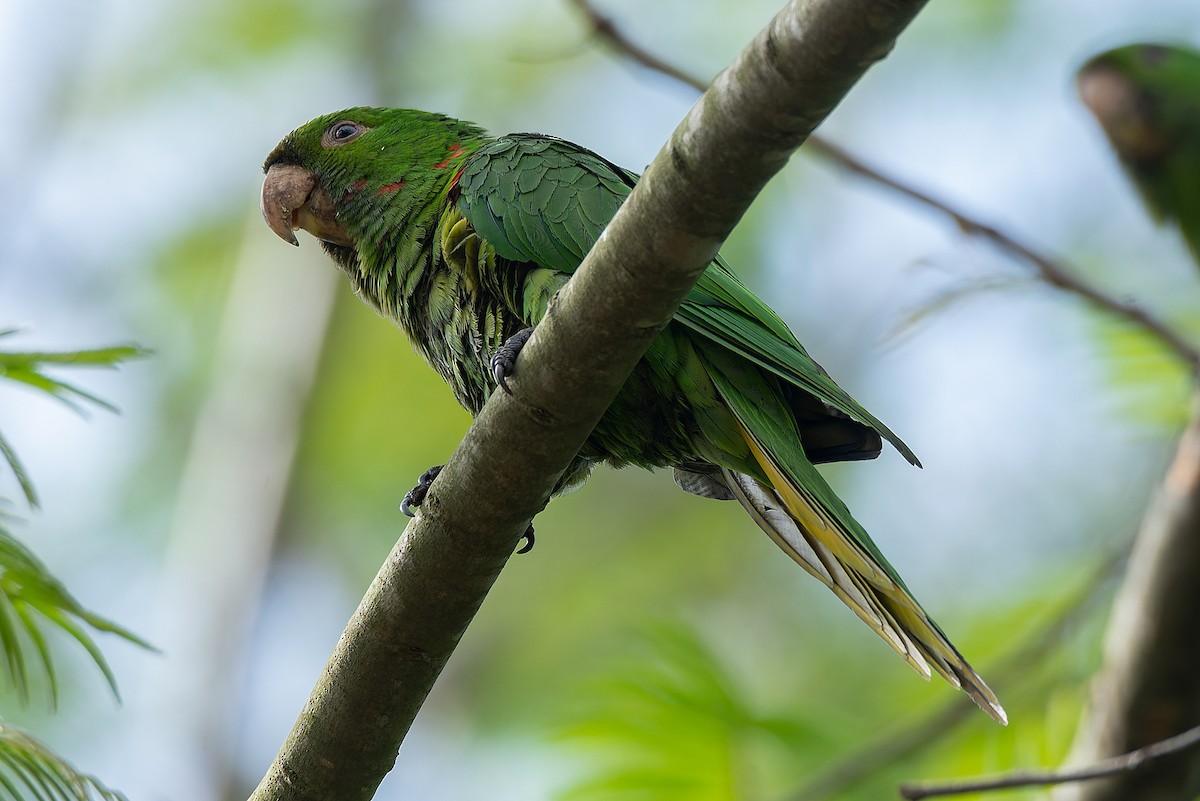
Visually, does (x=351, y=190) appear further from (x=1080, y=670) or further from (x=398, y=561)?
(x=1080, y=670)

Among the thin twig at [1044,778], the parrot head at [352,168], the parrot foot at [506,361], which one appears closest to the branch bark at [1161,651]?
the thin twig at [1044,778]

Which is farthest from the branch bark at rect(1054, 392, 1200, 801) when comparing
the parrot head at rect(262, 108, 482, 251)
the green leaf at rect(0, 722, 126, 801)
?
the green leaf at rect(0, 722, 126, 801)

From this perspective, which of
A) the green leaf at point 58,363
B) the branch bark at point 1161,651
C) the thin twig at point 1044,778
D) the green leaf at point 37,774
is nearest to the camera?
the green leaf at point 37,774

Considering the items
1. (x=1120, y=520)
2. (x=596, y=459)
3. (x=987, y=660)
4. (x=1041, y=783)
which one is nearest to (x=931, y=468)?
(x=1120, y=520)

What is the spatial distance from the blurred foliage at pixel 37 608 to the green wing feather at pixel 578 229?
113cm

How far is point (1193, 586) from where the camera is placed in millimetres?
3301

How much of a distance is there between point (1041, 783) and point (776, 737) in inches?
75.9

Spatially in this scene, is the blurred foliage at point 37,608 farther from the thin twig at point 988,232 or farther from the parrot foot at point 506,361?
the thin twig at point 988,232

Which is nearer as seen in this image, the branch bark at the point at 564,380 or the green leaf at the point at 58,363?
the branch bark at the point at 564,380

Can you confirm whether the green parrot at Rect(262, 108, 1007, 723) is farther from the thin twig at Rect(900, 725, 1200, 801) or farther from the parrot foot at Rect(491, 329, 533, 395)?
the thin twig at Rect(900, 725, 1200, 801)

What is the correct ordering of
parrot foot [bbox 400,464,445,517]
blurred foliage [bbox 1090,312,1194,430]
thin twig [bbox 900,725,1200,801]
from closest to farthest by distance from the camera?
thin twig [bbox 900,725,1200,801], parrot foot [bbox 400,464,445,517], blurred foliage [bbox 1090,312,1194,430]

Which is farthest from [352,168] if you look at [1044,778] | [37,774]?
[1044,778]

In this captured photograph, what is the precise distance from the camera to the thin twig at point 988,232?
3.58 meters

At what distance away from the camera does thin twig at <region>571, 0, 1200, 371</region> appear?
358cm
